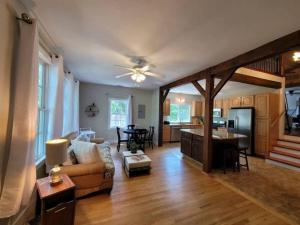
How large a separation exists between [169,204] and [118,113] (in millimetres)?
5084

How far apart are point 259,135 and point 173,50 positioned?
4.50 metres

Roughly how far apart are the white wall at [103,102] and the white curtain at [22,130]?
4.87 metres

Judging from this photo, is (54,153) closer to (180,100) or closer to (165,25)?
(165,25)

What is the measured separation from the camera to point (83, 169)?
2430 mm

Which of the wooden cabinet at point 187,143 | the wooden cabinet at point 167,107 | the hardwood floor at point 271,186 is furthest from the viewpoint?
the wooden cabinet at point 167,107

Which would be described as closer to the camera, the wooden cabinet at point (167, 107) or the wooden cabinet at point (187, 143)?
the wooden cabinet at point (187, 143)

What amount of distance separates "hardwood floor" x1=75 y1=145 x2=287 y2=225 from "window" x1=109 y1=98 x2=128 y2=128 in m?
3.75

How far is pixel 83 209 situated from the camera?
223 centimetres

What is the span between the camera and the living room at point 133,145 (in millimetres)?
1581

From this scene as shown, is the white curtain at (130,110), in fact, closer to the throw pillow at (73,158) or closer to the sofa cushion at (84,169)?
the throw pillow at (73,158)

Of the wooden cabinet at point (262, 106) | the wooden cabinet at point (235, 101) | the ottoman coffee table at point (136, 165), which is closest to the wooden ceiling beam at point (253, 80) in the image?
the wooden cabinet at point (262, 106)

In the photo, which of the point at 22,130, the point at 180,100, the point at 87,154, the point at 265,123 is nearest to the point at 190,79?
the point at 265,123

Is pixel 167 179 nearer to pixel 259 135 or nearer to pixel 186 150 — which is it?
pixel 186 150

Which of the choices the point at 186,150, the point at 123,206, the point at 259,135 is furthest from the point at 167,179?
the point at 259,135
